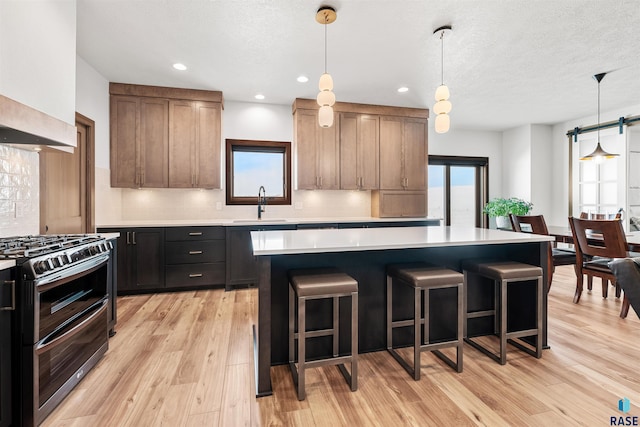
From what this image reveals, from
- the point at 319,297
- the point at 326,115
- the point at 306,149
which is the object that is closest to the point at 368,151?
the point at 306,149

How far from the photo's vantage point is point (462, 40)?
2.95 metres

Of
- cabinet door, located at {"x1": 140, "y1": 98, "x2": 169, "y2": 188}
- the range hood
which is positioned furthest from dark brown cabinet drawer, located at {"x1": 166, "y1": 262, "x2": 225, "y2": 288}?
the range hood

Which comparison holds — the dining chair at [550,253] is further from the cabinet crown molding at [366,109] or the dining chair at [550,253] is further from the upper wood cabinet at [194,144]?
the upper wood cabinet at [194,144]

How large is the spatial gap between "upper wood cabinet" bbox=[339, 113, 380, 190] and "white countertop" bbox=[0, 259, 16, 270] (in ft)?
12.7

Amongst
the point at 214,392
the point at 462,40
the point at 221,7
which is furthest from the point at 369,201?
the point at 214,392

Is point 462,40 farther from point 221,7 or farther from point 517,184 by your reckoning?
point 517,184

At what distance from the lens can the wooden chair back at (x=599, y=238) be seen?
9.44ft

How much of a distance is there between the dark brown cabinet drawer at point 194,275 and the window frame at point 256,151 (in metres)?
1.09

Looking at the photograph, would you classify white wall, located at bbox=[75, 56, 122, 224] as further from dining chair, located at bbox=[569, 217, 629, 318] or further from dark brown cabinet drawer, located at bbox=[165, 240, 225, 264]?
dining chair, located at bbox=[569, 217, 629, 318]

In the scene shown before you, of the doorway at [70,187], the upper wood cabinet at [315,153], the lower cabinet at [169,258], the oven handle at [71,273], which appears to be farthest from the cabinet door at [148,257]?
the upper wood cabinet at [315,153]

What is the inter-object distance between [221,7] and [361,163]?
2.95 meters

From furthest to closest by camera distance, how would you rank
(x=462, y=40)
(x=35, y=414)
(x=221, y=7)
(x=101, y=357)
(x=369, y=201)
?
(x=369, y=201), (x=462, y=40), (x=221, y=7), (x=101, y=357), (x=35, y=414)

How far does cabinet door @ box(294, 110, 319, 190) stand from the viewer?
15.2 feet

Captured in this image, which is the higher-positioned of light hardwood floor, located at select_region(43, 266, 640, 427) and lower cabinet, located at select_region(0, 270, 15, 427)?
lower cabinet, located at select_region(0, 270, 15, 427)
